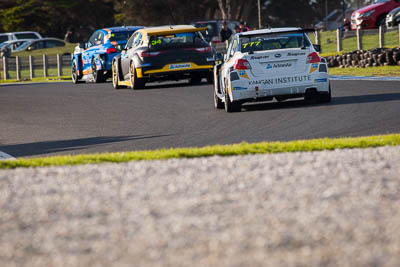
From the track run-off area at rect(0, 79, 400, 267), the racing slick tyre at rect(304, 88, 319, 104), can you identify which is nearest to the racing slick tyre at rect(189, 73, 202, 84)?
the racing slick tyre at rect(304, 88, 319, 104)

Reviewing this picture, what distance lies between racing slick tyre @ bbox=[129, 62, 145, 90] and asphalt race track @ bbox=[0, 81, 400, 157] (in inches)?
61.3

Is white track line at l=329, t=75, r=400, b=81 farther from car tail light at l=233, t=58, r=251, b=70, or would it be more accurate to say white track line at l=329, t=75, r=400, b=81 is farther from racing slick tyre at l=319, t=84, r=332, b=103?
car tail light at l=233, t=58, r=251, b=70

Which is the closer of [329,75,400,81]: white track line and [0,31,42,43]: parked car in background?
[329,75,400,81]: white track line

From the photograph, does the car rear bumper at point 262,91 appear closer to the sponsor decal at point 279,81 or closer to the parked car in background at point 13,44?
the sponsor decal at point 279,81

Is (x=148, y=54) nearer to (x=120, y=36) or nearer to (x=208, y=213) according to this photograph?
(x=120, y=36)

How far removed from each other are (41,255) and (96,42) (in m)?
22.7

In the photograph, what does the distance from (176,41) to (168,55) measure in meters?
0.54

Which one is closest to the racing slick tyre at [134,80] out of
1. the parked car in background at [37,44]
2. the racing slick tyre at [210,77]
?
the racing slick tyre at [210,77]

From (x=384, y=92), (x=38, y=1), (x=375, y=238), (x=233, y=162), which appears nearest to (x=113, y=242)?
(x=375, y=238)

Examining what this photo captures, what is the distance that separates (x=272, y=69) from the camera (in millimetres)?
15117

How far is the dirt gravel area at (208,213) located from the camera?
16.2 ft

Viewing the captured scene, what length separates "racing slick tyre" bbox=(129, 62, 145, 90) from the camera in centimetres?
2305

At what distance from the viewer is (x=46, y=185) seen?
7.62m

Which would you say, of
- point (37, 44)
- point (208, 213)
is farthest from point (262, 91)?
point (37, 44)
